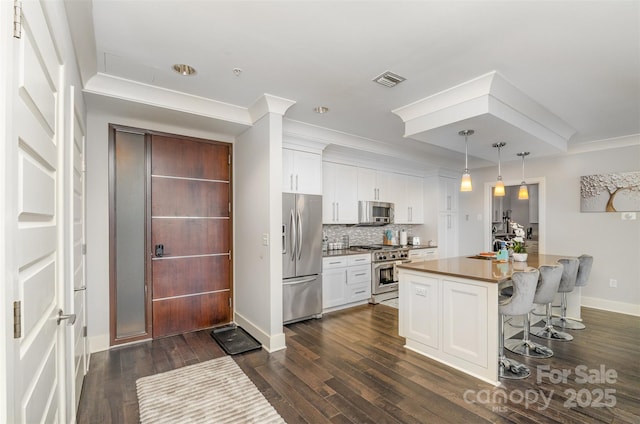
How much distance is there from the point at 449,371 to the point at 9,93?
3.38 m

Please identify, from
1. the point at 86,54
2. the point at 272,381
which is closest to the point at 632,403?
the point at 272,381

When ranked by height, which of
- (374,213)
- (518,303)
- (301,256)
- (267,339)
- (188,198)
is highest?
(188,198)

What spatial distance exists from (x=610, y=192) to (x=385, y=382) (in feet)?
15.8

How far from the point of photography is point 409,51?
7.70 ft

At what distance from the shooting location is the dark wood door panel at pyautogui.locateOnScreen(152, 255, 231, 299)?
11.7ft

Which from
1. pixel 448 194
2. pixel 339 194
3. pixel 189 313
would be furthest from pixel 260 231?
pixel 448 194

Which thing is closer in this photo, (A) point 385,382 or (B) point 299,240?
(A) point 385,382

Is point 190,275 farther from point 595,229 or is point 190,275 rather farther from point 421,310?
point 595,229

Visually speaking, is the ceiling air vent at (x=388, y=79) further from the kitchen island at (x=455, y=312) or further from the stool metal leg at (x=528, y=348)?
the stool metal leg at (x=528, y=348)

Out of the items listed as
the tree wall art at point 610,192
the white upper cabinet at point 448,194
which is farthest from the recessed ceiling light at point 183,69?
the tree wall art at point 610,192

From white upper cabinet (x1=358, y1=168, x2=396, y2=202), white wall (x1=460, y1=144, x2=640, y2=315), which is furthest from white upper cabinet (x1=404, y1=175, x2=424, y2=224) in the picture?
white wall (x1=460, y1=144, x2=640, y2=315)

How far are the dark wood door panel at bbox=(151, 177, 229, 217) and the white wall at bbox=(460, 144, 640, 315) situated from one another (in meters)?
5.47

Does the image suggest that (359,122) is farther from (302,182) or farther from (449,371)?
(449,371)

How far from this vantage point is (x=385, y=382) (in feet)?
8.58
